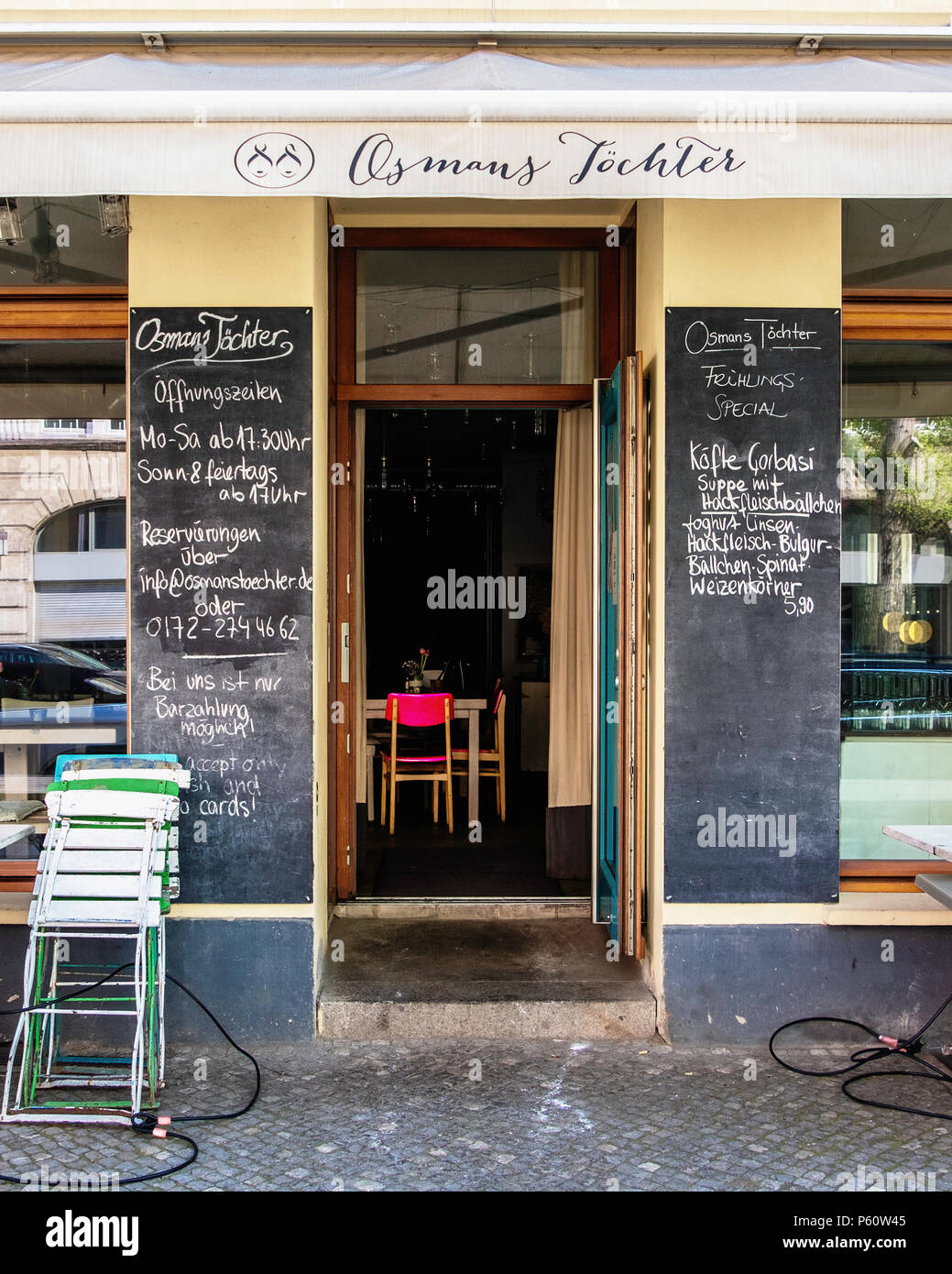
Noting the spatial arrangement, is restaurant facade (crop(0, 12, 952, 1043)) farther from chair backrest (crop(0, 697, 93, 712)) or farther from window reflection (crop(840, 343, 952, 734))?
chair backrest (crop(0, 697, 93, 712))

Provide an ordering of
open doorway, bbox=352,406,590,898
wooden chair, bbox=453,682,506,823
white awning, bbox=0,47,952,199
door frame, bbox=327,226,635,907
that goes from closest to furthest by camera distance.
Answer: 1. white awning, bbox=0,47,952,199
2. door frame, bbox=327,226,635,907
3. open doorway, bbox=352,406,590,898
4. wooden chair, bbox=453,682,506,823

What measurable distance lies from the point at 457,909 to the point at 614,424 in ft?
8.30

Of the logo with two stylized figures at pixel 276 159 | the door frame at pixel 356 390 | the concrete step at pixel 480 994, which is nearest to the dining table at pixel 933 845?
the concrete step at pixel 480 994

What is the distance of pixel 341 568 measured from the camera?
214 inches

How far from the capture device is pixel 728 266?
14.7ft

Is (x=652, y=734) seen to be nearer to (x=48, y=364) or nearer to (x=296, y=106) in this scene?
(x=296, y=106)

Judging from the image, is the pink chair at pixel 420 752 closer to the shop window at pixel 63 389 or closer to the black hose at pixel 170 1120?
the shop window at pixel 63 389

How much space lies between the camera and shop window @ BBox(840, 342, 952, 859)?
477 cm

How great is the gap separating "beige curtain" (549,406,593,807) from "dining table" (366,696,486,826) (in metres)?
1.39

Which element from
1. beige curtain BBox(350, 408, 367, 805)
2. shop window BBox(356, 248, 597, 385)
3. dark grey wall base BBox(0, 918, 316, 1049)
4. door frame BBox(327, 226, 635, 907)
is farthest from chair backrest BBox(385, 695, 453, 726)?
dark grey wall base BBox(0, 918, 316, 1049)

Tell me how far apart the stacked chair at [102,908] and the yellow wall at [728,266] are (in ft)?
6.51

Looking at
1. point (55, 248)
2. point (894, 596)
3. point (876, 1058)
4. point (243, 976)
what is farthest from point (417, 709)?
point (876, 1058)

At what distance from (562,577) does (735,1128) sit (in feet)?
10.2
